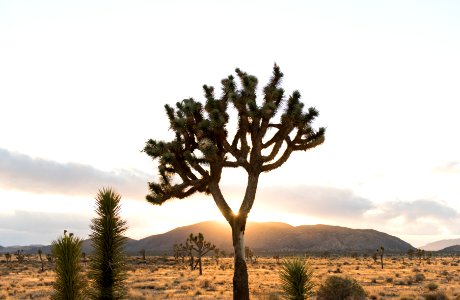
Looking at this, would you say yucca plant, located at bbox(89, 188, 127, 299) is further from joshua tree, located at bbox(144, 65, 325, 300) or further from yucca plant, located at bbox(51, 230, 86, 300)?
joshua tree, located at bbox(144, 65, 325, 300)

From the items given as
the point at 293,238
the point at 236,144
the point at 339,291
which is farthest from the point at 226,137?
the point at 293,238

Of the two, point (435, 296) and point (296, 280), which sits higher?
point (296, 280)

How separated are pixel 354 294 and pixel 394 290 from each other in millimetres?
8448

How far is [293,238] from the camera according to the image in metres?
166

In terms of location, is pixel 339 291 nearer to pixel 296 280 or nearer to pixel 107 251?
pixel 296 280

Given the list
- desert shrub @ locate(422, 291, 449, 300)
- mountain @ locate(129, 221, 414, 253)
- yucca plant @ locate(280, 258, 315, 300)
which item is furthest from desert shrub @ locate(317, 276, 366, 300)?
mountain @ locate(129, 221, 414, 253)

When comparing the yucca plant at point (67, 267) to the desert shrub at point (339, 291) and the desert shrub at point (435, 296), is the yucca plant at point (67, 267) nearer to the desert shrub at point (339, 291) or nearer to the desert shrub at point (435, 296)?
the desert shrub at point (339, 291)

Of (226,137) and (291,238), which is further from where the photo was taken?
(291,238)

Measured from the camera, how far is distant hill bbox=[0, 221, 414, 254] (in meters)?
153

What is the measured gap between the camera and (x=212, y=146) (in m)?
15.1

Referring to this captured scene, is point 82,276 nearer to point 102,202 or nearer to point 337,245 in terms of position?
point 102,202

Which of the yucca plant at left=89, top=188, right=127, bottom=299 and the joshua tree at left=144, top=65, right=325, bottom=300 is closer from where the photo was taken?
the yucca plant at left=89, top=188, right=127, bottom=299

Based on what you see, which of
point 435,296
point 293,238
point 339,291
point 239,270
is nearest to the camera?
point 239,270

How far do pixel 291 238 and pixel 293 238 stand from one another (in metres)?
0.84
